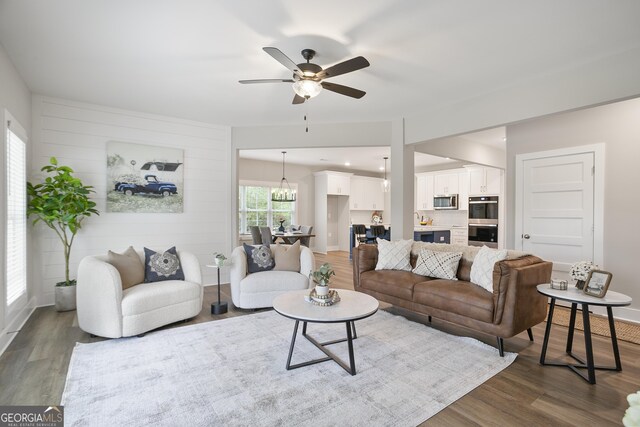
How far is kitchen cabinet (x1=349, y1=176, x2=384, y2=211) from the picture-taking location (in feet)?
33.0

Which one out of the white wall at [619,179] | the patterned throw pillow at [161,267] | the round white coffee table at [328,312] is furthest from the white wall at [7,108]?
the white wall at [619,179]

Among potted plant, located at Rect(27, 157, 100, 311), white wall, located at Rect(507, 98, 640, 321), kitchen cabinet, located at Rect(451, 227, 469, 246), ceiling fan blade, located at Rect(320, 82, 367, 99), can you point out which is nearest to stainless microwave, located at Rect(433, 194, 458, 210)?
kitchen cabinet, located at Rect(451, 227, 469, 246)

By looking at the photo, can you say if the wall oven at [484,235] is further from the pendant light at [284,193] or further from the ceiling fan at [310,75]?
the ceiling fan at [310,75]

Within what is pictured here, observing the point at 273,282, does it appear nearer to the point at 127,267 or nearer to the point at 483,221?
the point at 127,267

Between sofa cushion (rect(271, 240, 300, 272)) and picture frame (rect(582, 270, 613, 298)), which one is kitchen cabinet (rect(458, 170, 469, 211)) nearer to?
sofa cushion (rect(271, 240, 300, 272))

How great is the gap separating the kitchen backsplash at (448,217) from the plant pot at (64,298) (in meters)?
8.17

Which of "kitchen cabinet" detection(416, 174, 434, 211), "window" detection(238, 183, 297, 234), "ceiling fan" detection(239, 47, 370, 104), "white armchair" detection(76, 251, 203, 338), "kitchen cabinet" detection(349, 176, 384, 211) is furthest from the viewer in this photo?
"kitchen cabinet" detection(349, 176, 384, 211)

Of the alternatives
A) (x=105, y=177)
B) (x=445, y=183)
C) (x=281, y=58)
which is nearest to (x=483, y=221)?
(x=445, y=183)

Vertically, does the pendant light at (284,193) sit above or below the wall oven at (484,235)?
above

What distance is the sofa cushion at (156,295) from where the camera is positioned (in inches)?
120

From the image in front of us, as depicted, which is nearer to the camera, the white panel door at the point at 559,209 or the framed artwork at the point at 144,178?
the white panel door at the point at 559,209

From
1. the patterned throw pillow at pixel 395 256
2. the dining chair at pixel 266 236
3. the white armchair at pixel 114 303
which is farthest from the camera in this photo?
the dining chair at pixel 266 236

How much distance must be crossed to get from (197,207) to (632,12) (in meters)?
5.33

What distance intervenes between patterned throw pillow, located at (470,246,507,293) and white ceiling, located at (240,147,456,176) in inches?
168
